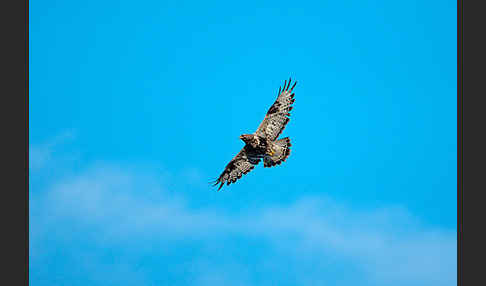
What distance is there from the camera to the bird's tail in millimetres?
26844

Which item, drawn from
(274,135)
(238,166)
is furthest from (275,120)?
(238,166)

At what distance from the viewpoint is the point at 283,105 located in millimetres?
26922

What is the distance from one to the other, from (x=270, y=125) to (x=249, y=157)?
143 centimetres

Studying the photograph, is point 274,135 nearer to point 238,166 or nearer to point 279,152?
point 279,152

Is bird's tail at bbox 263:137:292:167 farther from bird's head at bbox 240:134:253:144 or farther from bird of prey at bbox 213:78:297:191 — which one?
bird's head at bbox 240:134:253:144

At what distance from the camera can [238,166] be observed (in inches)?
1082

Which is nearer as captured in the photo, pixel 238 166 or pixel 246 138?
pixel 246 138

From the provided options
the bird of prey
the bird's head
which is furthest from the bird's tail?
the bird's head

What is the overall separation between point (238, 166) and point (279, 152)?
1714 mm

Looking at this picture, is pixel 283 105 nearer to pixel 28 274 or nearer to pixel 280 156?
pixel 280 156

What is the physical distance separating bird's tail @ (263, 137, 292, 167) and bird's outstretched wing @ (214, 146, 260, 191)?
0.54 meters

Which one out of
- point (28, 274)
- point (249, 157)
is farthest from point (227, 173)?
point (28, 274)

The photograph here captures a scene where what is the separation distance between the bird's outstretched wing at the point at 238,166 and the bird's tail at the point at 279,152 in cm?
54

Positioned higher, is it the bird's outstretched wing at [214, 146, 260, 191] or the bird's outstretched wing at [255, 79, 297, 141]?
the bird's outstretched wing at [255, 79, 297, 141]
